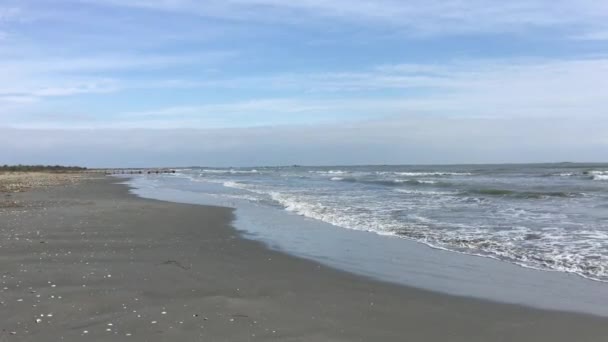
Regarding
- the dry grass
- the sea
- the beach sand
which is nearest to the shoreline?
the sea

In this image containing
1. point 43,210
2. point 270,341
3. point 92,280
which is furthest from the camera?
point 43,210

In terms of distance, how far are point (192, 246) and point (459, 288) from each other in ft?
18.1

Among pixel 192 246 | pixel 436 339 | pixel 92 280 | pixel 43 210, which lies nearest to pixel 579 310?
pixel 436 339

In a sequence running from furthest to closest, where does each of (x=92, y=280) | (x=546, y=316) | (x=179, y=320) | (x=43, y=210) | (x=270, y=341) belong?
(x=43, y=210) < (x=92, y=280) < (x=546, y=316) < (x=179, y=320) < (x=270, y=341)

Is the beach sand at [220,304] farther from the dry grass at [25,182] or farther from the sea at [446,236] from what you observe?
the dry grass at [25,182]

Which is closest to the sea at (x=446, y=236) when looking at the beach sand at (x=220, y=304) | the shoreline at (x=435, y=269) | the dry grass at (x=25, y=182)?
the shoreline at (x=435, y=269)

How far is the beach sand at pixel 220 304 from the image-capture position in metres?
4.89

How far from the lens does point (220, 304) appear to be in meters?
5.80

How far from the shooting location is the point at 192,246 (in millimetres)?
10172

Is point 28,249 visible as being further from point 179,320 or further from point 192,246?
point 179,320

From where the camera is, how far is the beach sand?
4.89 meters

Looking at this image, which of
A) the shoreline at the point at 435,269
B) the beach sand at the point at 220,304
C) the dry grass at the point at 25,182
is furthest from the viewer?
the dry grass at the point at 25,182

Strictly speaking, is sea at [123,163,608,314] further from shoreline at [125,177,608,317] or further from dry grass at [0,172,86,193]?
dry grass at [0,172,86,193]

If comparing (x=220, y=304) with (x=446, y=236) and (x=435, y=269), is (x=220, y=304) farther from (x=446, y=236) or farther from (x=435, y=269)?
(x=446, y=236)
